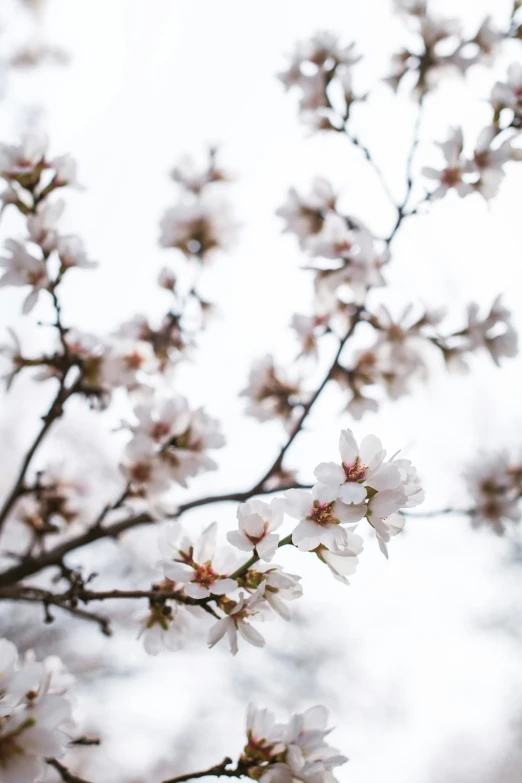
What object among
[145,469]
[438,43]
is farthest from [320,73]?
[145,469]

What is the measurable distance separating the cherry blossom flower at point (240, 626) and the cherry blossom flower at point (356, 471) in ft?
0.53

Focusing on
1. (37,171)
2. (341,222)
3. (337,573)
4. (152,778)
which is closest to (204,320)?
(341,222)

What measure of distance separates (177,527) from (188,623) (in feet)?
0.83

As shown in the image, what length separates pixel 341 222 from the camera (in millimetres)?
1562

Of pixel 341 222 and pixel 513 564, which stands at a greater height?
pixel 513 564

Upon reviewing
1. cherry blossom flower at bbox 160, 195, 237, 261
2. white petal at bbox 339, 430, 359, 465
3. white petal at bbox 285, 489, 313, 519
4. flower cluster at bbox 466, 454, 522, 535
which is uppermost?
cherry blossom flower at bbox 160, 195, 237, 261

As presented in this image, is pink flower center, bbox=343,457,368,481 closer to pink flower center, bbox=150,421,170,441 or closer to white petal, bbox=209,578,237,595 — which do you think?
white petal, bbox=209,578,237,595

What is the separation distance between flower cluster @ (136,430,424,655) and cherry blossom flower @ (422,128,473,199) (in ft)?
3.13

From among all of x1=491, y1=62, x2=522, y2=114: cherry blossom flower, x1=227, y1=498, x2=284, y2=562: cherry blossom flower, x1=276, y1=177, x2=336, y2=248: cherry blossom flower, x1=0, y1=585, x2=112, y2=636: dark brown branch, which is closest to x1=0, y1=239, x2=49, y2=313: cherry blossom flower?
x1=0, y1=585, x2=112, y2=636: dark brown branch

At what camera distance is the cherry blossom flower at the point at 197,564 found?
2.47 ft

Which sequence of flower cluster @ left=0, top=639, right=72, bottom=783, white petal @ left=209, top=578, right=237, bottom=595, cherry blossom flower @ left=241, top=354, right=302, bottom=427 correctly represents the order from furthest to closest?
1. cherry blossom flower @ left=241, top=354, right=302, bottom=427
2. white petal @ left=209, top=578, right=237, bottom=595
3. flower cluster @ left=0, top=639, right=72, bottom=783

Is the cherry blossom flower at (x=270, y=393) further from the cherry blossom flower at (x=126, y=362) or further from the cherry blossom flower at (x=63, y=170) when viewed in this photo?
the cherry blossom flower at (x=63, y=170)

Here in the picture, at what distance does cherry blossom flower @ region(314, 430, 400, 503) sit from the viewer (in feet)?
2.15

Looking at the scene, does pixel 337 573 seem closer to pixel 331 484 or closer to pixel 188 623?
pixel 331 484
